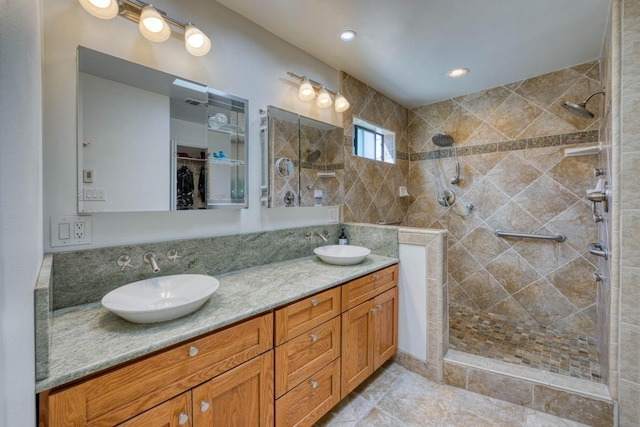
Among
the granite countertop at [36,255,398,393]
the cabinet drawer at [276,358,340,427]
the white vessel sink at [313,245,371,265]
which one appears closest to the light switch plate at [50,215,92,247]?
the granite countertop at [36,255,398,393]

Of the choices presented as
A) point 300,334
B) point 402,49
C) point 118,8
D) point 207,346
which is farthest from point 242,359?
A: point 402,49

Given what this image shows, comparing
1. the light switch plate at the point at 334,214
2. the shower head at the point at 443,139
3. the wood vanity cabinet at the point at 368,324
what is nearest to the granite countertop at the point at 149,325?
the wood vanity cabinet at the point at 368,324

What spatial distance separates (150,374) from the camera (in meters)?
0.83

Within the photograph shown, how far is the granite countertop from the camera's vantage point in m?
0.74

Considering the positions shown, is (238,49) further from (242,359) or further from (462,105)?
(462,105)

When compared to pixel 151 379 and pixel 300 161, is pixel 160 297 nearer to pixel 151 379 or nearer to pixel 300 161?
pixel 151 379

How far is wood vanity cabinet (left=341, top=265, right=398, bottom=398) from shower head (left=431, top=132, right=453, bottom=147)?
1655 millimetres

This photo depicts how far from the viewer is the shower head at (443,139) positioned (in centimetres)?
283

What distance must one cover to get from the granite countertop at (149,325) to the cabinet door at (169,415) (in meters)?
0.20

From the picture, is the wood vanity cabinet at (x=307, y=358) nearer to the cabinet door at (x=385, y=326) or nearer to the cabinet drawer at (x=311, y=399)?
the cabinet drawer at (x=311, y=399)

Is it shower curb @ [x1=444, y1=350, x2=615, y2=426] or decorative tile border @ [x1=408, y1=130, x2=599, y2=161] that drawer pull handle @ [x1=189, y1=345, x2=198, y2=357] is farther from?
decorative tile border @ [x1=408, y1=130, x2=599, y2=161]

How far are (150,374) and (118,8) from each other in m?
1.47

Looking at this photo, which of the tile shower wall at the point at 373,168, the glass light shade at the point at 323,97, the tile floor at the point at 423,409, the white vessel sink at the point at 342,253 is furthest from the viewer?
the tile shower wall at the point at 373,168

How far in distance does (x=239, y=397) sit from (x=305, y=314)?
422mm
